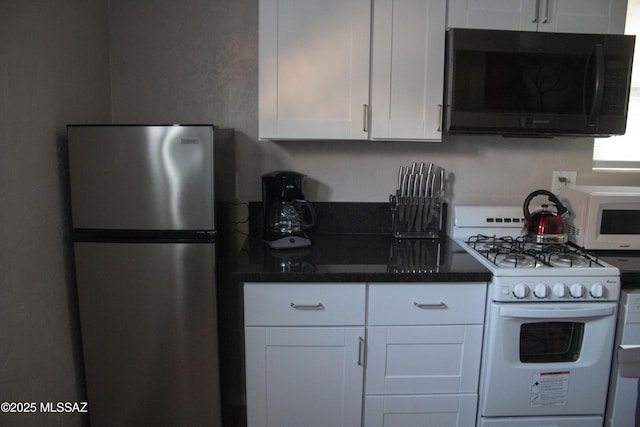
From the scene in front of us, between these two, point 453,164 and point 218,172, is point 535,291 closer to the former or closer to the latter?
point 453,164

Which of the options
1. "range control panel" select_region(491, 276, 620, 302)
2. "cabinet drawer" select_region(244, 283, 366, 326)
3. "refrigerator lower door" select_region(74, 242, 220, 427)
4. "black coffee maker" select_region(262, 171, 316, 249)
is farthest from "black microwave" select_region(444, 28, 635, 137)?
"refrigerator lower door" select_region(74, 242, 220, 427)

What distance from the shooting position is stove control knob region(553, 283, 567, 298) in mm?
1643

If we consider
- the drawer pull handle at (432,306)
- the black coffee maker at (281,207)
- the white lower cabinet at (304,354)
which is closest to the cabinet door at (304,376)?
the white lower cabinet at (304,354)

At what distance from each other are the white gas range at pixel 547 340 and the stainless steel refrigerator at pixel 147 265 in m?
1.11

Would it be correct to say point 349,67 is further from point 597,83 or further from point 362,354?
point 362,354

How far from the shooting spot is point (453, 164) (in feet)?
7.48

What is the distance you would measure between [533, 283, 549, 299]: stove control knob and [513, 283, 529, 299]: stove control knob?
0.03m

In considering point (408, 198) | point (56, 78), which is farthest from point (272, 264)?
point (56, 78)

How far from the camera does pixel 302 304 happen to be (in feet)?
5.50

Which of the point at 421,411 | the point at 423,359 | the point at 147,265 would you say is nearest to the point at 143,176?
the point at 147,265

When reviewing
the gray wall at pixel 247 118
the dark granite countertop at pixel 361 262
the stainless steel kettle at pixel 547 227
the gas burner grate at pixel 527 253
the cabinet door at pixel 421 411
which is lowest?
the cabinet door at pixel 421 411

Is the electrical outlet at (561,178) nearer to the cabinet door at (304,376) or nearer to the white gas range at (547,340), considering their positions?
the white gas range at (547,340)

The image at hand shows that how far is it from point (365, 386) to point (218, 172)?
3.42ft

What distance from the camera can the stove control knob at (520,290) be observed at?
1.64 metres
